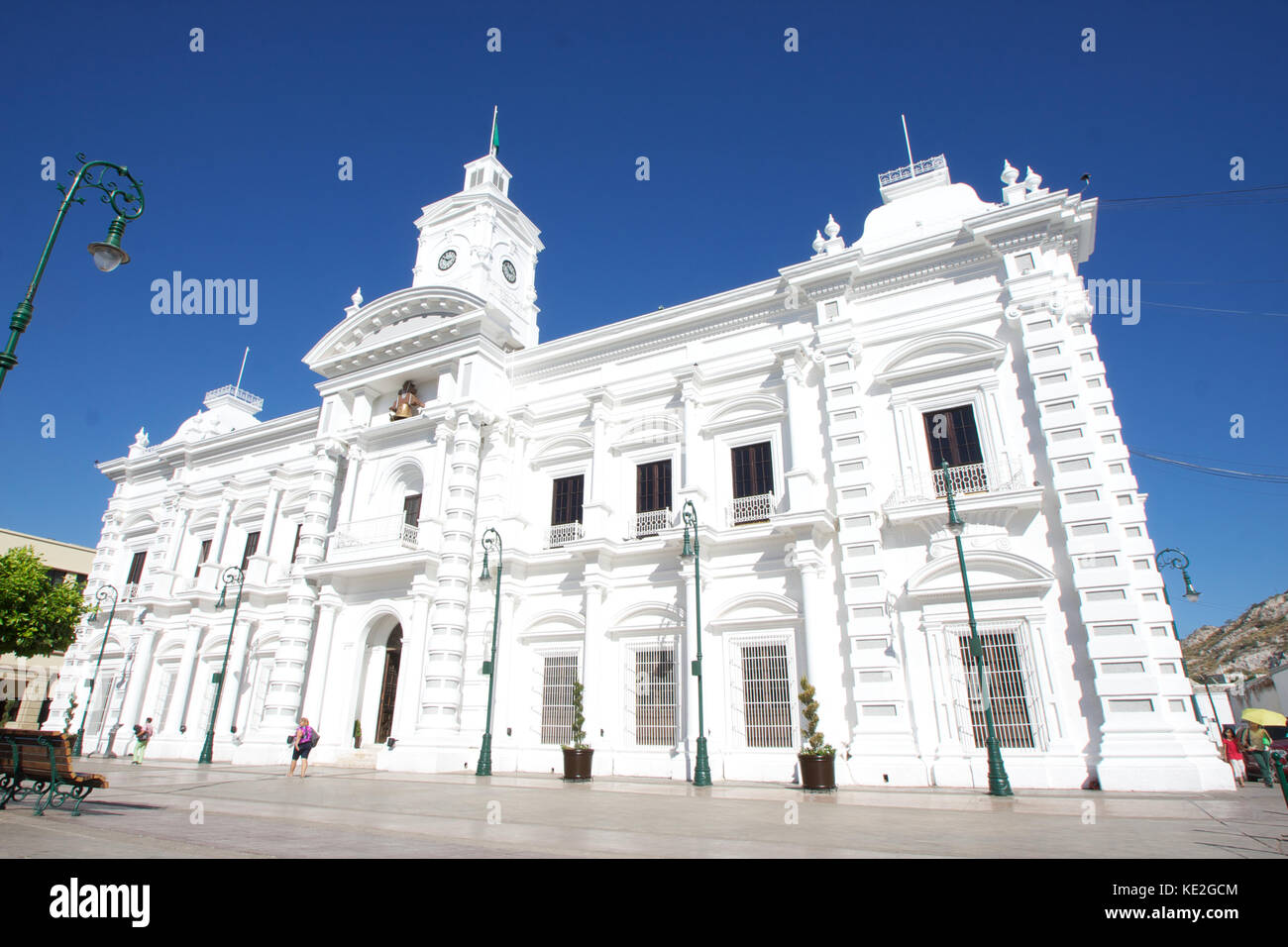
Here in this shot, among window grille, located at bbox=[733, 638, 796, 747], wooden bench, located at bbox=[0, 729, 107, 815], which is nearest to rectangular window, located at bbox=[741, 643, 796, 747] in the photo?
window grille, located at bbox=[733, 638, 796, 747]

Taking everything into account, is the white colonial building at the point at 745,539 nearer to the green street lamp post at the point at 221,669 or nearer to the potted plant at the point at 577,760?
the green street lamp post at the point at 221,669

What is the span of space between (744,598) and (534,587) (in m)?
6.34

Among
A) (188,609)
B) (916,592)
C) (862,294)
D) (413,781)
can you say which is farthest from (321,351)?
(916,592)

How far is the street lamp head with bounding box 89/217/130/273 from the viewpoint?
9609 millimetres

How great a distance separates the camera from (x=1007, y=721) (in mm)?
14164

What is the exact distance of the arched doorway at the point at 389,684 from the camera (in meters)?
21.2

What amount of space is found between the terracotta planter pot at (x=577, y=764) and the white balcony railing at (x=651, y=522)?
18.9 feet

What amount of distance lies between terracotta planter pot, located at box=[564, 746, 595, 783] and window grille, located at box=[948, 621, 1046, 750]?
26.4ft

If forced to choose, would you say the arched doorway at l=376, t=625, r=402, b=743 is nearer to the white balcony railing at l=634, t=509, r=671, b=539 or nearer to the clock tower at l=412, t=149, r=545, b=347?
the white balcony railing at l=634, t=509, r=671, b=539

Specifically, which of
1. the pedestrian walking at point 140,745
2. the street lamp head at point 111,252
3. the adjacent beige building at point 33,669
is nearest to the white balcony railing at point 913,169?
the street lamp head at point 111,252

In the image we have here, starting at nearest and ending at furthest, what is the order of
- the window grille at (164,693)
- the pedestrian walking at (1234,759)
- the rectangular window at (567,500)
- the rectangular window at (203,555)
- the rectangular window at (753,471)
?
the pedestrian walking at (1234,759) < the rectangular window at (753,471) < the rectangular window at (567,500) < the window grille at (164,693) < the rectangular window at (203,555)

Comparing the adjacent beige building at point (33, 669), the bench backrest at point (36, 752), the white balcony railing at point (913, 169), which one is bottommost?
the bench backrest at point (36, 752)

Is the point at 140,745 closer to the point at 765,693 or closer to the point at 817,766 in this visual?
the point at 765,693

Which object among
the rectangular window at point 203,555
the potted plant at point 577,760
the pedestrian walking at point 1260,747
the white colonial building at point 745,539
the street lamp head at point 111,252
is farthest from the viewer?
the rectangular window at point 203,555
